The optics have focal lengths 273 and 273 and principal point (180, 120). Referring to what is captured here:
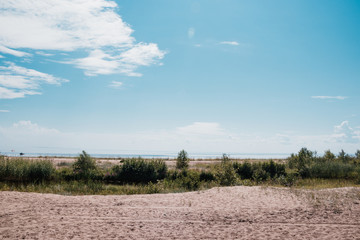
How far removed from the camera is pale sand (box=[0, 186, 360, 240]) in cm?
825

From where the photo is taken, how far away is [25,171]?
24.6 m

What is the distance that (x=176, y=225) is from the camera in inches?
359

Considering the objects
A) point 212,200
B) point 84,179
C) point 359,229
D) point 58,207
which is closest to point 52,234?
point 58,207

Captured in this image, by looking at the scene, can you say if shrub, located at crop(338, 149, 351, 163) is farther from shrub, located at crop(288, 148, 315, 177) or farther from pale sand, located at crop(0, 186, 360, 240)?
pale sand, located at crop(0, 186, 360, 240)

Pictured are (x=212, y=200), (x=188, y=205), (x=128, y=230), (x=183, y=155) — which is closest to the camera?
(x=128, y=230)

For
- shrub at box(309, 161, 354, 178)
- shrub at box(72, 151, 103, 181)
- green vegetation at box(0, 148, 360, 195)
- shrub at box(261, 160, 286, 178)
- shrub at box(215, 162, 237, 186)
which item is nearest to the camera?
shrub at box(215, 162, 237, 186)

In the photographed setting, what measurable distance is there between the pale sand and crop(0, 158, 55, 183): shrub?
12220 mm

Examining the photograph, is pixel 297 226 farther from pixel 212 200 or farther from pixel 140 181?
pixel 140 181

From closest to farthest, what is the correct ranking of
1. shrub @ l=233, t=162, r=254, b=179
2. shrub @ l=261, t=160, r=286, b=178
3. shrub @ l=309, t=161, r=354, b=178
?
1. shrub @ l=309, t=161, r=354, b=178
2. shrub @ l=233, t=162, r=254, b=179
3. shrub @ l=261, t=160, r=286, b=178

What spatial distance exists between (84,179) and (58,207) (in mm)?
14622

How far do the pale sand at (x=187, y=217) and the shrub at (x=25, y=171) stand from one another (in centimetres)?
1222

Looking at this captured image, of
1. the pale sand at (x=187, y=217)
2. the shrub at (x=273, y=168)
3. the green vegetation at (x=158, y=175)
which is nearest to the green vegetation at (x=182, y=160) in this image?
the green vegetation at (x=158, y=175)

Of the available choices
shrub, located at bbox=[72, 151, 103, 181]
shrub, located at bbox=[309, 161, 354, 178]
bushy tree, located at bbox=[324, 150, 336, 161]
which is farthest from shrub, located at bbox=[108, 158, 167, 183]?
bushy tree, located at bbox=[324, 150, 336, 161]

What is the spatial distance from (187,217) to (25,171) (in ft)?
66.6
